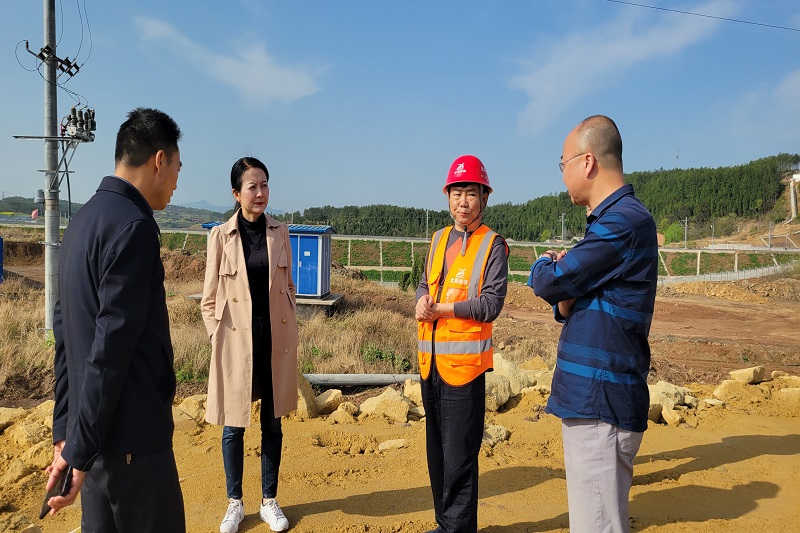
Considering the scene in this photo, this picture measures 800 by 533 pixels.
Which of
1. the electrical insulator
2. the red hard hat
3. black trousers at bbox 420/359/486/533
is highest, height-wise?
the electrical insulator

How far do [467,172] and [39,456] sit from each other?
378cm

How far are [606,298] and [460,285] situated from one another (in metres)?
0.96

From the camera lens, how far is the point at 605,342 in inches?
80.5

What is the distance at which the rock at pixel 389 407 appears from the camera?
16.4ft

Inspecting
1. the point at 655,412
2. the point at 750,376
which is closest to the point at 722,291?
the point at 750,376

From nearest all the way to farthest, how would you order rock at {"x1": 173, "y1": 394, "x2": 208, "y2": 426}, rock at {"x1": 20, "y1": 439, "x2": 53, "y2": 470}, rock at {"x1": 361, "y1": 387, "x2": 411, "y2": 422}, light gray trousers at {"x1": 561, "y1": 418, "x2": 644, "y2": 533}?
light gray trousers at {"x1": 561, "y1": 418, "x2": 644, "y2": 533} < rock at {"x1": 20, "y1": 439, "x2": 53, "y2": 470} < rock at {"x1": 173, "y1": 394, "x2": 208, "y2": 426} < rock at {"x1": 361, "y1": 387, "x2": 411, "y2": 422}

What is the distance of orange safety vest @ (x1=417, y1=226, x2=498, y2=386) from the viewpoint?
9.20 ft

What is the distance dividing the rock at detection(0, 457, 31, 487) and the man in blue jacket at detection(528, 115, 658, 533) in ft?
12.4

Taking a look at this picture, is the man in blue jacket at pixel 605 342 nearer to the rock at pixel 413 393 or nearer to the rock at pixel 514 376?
the rock at pixel 413 393

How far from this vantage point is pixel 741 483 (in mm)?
3871

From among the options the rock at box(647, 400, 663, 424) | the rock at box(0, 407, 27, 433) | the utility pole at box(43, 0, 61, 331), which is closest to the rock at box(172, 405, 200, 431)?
the rock at box(0, 407, 27, 433)

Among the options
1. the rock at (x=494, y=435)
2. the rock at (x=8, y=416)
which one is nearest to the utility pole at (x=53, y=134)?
the rock at (x=8, y=416)

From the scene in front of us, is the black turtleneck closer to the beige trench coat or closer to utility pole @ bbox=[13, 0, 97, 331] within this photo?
the beige trench coat

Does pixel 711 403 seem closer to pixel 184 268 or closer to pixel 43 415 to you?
pixel 43 415
